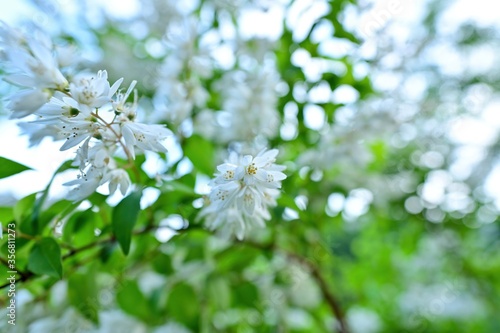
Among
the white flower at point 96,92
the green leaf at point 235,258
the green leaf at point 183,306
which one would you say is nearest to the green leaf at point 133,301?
the green leaf at point 183,306

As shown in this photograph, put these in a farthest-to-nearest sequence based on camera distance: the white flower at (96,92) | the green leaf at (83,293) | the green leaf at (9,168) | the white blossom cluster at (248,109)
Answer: the white blossom cluster at (248,109)
the green leaf at (83,293)
the green leaf at (9,168)
the white flower at (96,92)

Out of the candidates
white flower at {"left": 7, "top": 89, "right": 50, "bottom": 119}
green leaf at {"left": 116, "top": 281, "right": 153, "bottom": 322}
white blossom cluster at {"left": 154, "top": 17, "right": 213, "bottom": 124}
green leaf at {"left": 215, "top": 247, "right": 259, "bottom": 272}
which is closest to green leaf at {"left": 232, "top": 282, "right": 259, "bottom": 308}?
green leaf at {"left": 215, "top": 247, "right": 259, "bottom": 272}

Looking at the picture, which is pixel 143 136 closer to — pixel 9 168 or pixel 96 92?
pixel 96 92

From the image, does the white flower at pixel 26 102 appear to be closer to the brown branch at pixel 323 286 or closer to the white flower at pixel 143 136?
the white flower at pixel 143 136

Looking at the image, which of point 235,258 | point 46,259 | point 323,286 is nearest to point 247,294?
point 235,258

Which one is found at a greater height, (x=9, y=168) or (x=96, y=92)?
(x=96, y=92)

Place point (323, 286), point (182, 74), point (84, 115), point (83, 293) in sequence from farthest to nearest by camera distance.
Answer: point (323, 286), point (182, 74), point (83, 293), point (84, 115)
